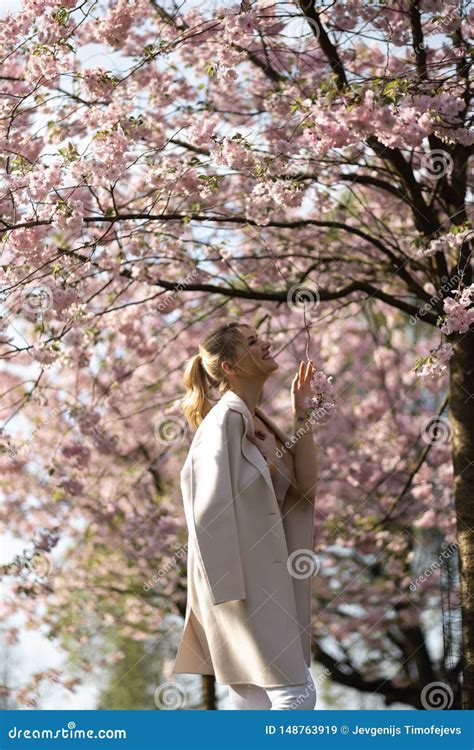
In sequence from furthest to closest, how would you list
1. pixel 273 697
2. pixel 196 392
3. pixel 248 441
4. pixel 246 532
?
pixel 196 392
pixel 248 441
pixel 246 532
pixel 273 697

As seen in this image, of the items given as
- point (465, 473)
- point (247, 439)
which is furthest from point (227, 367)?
point (465, 473)

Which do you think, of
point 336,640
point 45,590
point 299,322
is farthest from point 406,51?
point 336,640

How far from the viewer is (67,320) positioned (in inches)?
211

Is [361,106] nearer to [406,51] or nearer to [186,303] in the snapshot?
[406,51]

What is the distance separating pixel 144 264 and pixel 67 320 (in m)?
0.59

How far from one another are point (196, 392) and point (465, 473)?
1836 millimetres

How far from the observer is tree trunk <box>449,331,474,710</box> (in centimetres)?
517

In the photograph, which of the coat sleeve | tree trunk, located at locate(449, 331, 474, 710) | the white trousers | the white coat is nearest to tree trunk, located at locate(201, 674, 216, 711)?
tree trunk, located at locate(449, 331, 474, 710)

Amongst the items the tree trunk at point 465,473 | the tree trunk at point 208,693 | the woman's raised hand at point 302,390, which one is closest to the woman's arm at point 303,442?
the woman's raised hand at point 302,390

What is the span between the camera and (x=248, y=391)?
4090 millimetres

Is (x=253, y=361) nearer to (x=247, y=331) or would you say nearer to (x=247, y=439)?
(x=247, y=331)

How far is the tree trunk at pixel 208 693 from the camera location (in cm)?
806

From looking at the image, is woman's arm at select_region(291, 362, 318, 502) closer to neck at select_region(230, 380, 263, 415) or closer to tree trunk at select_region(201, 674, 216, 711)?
neck at select_region(230, 380, 263, 415)

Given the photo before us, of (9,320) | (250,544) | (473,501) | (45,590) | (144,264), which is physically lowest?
(250,544)
